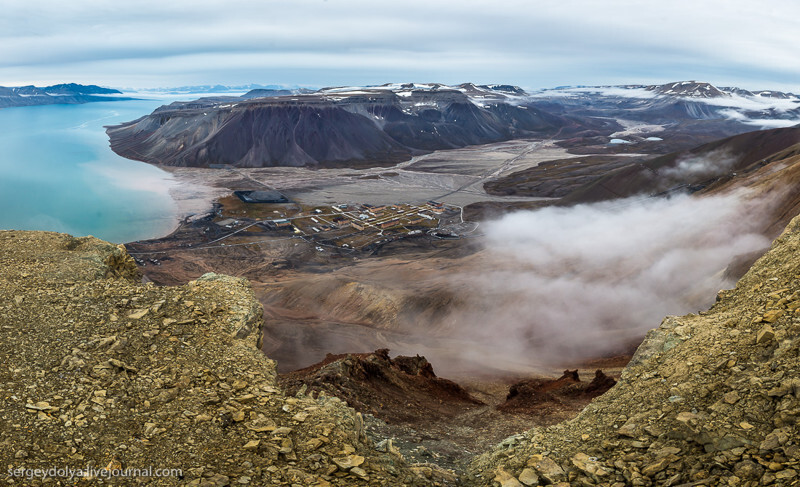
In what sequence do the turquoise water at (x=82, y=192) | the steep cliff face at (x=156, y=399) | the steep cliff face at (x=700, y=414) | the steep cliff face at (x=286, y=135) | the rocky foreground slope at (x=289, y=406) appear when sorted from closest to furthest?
the steep cliff face at (x=700, y=414) → the rocky foreground slope at (x=289, y=406) → the steep cliff face at (x=156, y=399) → the turquoise water at (x=82, y=192) → the steep cliff face at (x=286, y=135)

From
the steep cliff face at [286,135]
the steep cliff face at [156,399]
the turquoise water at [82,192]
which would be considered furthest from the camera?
the steep cliff face at [286,135]

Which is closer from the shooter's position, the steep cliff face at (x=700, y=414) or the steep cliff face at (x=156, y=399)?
the steep cliff face at (x=700, y=414)

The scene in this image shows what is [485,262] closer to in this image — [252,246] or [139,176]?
[252,246]

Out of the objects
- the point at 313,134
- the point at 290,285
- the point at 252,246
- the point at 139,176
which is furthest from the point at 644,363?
the point at 313,134

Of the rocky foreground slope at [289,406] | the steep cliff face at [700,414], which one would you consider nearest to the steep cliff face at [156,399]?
the rocky foreground slope at [289,406]

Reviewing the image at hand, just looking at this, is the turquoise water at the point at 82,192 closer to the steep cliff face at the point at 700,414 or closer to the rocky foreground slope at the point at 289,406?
the rocky foreground slope at the point at 289,406

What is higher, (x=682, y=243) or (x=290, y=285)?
(x=682, y=243)
